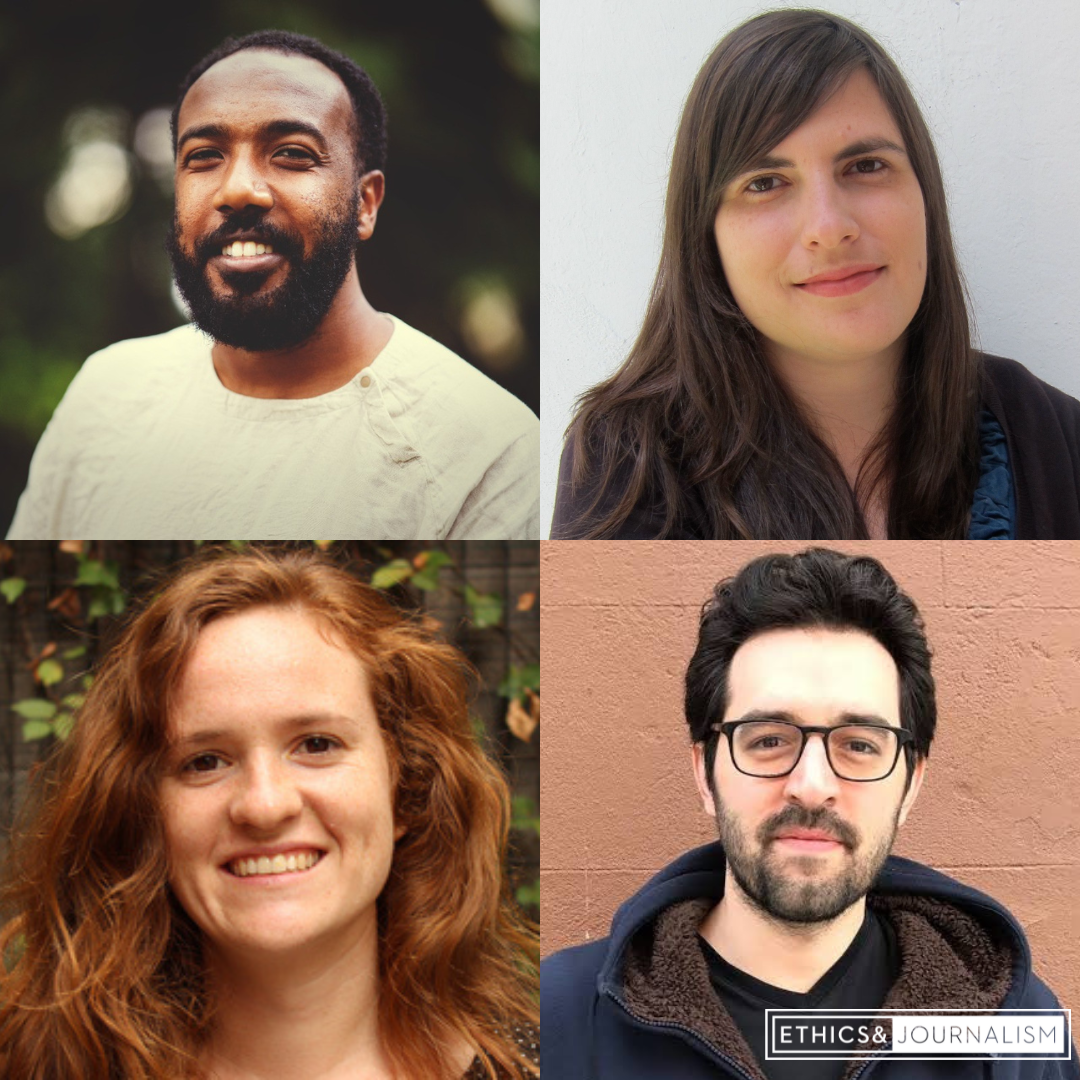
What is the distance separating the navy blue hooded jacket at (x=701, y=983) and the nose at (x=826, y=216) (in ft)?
2.92

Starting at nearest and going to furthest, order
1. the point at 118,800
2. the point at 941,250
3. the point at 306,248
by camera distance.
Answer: the point at 118,800 < the point at 941,250 < the point at 306,248

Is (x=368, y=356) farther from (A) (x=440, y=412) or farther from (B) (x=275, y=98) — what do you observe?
(B) (x=275, y=98)

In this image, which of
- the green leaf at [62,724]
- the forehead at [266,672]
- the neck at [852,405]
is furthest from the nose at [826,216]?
the green leaf at [62,724]

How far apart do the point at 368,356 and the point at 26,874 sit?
35.4 inches

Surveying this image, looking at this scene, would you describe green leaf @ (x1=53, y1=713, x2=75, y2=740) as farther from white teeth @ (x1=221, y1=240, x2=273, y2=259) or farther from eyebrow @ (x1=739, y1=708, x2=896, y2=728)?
eyebrow @ (x1=739, y1=708, x2=896, y2=728)

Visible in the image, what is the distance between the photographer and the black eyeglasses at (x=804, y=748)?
5.86ft

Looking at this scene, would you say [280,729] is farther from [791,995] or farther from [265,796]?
[791,995]

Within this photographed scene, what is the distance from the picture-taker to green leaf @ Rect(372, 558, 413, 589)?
6.70 ft

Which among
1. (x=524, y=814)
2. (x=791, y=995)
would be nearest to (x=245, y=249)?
(x=524, y=814)

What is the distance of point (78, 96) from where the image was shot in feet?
6.77

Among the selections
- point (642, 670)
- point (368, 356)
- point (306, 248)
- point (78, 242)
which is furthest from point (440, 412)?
point (78, 242)

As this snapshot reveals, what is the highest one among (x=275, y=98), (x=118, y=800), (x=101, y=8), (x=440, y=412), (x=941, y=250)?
Answer: (x=101, y=8)

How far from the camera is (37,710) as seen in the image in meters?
2.07

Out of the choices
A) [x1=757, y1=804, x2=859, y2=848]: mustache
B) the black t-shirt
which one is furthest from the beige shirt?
the black t-shirt
